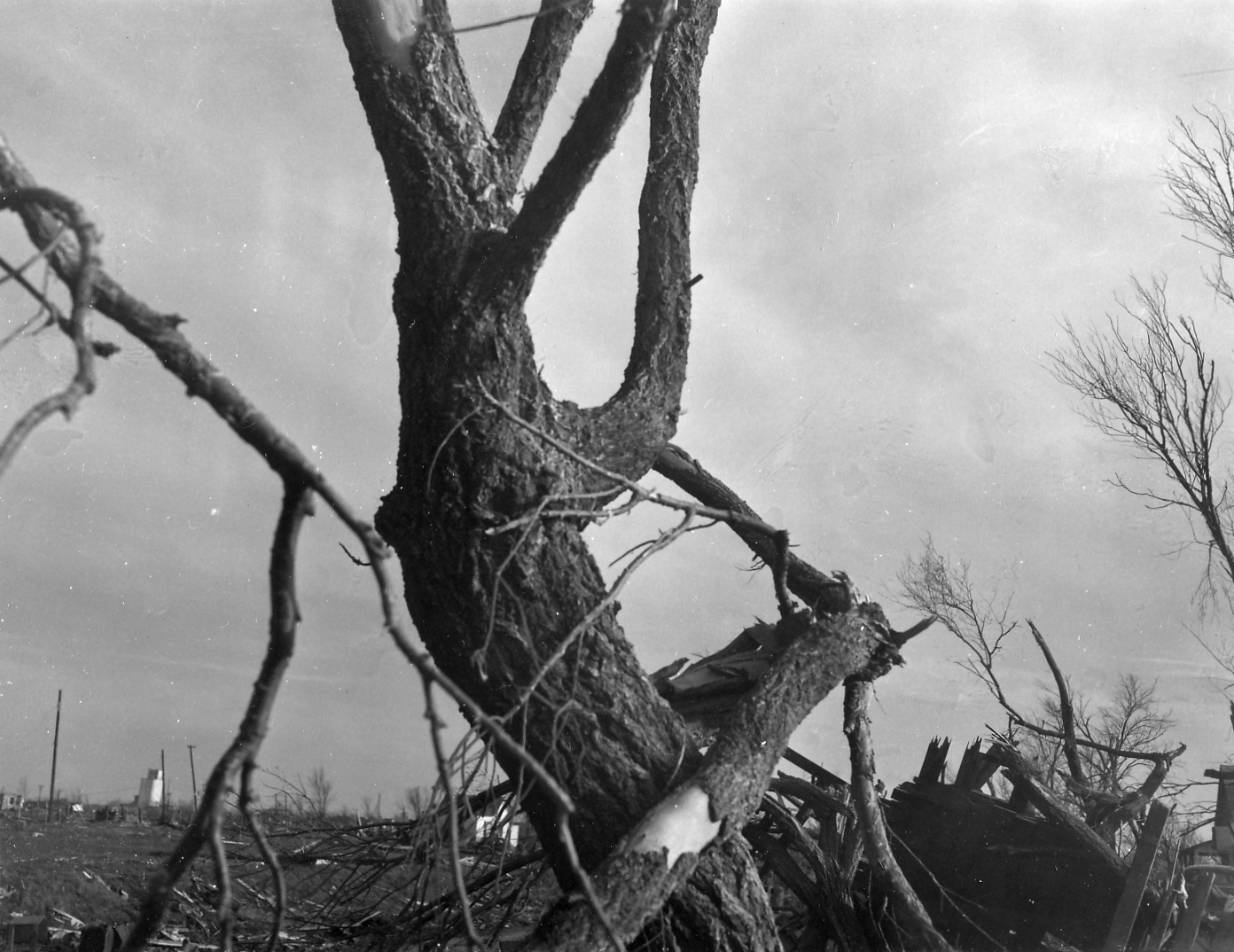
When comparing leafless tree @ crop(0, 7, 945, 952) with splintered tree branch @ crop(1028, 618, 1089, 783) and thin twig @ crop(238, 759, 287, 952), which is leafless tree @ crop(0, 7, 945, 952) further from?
splintered tree branch @ crop(1028, 618, 1089, 783)

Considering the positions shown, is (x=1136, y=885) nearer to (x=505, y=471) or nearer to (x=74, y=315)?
(x=505, y=471)

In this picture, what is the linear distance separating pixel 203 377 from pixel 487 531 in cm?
134

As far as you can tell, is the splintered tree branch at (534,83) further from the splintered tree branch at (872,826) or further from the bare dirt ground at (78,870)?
the bare dirt ground at (78,870)

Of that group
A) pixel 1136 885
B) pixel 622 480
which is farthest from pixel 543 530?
pixel 1136 885

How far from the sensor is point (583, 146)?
2.75 meters

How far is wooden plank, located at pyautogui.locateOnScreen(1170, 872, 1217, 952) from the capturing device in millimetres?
4508

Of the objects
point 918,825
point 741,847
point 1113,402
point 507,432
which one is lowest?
point 741,847

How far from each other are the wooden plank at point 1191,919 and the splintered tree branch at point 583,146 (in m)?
4.33

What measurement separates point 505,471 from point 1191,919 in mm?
4069

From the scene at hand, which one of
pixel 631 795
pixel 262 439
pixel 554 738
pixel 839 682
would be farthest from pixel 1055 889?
pixel 262 439

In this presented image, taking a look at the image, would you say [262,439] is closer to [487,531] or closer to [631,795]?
[487,531]

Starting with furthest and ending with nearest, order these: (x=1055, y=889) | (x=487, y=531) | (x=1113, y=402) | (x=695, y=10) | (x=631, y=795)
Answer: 1. (x=1113, y=402)
2. (x=1055, y=889)
3. (x=695, y=10)
4. (x=631, y=795)
5. (x=487, y=531)

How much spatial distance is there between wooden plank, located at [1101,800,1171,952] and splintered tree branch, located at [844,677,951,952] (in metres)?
1.14

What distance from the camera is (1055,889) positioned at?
4.77 m
